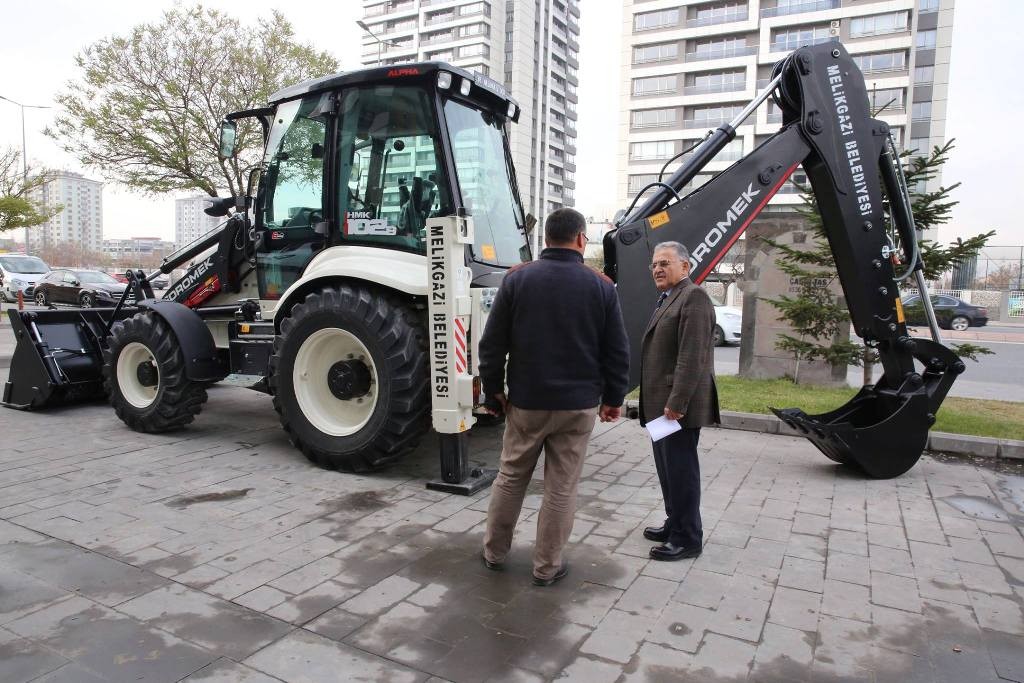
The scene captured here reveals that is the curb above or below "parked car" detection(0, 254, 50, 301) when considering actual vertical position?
below

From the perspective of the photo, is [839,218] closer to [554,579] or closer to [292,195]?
[554,579]

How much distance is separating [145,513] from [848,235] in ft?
17.7

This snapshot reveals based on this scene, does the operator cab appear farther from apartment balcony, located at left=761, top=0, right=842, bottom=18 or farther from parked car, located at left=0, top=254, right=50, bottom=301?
apartment balcony, located at left=761, top=0, right=842, bottom=18

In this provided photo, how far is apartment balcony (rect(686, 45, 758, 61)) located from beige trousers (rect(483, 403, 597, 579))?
64.0 meters

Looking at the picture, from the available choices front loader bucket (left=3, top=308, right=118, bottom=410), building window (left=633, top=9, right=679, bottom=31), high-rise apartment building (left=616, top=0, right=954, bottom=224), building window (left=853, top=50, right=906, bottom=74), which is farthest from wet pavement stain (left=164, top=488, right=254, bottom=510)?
building window (left=633, top=9, right=679, bottom=31)

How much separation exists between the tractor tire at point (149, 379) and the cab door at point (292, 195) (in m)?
1.06

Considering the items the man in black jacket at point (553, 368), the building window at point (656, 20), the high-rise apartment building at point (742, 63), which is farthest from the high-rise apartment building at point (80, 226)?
the man in black jacket at point (553, 368)

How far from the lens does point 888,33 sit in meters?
53.8

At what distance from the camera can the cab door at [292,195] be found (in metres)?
5.89

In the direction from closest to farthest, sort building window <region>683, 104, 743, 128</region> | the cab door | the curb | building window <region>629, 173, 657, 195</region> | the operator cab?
the operator cab, the cab door, the curb, building window <region>683, 104, 743, 128</region>, building window <region>629, 173, 657, 195</region>

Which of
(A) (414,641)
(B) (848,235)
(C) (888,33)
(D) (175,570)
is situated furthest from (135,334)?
(C) (888,33)

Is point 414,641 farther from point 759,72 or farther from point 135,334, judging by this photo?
point 759,72

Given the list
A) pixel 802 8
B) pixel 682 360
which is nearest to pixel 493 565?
pixel 682 360

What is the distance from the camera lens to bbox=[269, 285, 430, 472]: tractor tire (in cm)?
514
